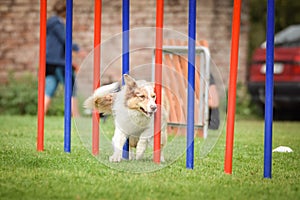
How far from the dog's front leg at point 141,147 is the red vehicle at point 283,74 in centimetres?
541

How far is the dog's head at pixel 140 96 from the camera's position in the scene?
16.4ft

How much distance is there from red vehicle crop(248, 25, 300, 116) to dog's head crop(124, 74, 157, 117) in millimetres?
5540

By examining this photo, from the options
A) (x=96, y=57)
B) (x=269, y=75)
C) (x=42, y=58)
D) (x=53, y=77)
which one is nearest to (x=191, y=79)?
(x=269, y=75)

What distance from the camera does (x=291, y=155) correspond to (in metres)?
6.18

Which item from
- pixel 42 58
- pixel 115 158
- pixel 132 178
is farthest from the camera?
pixel 42 58

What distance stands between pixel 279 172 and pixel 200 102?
2.43 m

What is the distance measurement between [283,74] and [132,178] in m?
6.17

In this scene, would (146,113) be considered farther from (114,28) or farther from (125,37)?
(114,28)

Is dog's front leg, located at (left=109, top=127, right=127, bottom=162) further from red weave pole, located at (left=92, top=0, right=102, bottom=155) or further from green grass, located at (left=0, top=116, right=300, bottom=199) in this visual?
red weave pole, located at (left=92, top=0, right=102, bottom=155)

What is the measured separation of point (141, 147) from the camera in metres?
5.27

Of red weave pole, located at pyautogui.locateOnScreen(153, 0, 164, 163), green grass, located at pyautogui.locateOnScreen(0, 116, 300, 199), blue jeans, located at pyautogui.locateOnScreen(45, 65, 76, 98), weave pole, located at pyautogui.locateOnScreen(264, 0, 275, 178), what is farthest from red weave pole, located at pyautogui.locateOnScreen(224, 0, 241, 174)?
blue jeans, located at pyautogui.locateOnScreen(45, 65, 76, 98)

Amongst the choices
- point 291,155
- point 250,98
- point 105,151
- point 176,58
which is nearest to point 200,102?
point 176,58

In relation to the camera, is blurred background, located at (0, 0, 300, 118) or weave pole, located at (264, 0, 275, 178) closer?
weave pole, located at (264, 0, 275, 178)

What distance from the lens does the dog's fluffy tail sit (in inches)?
207
